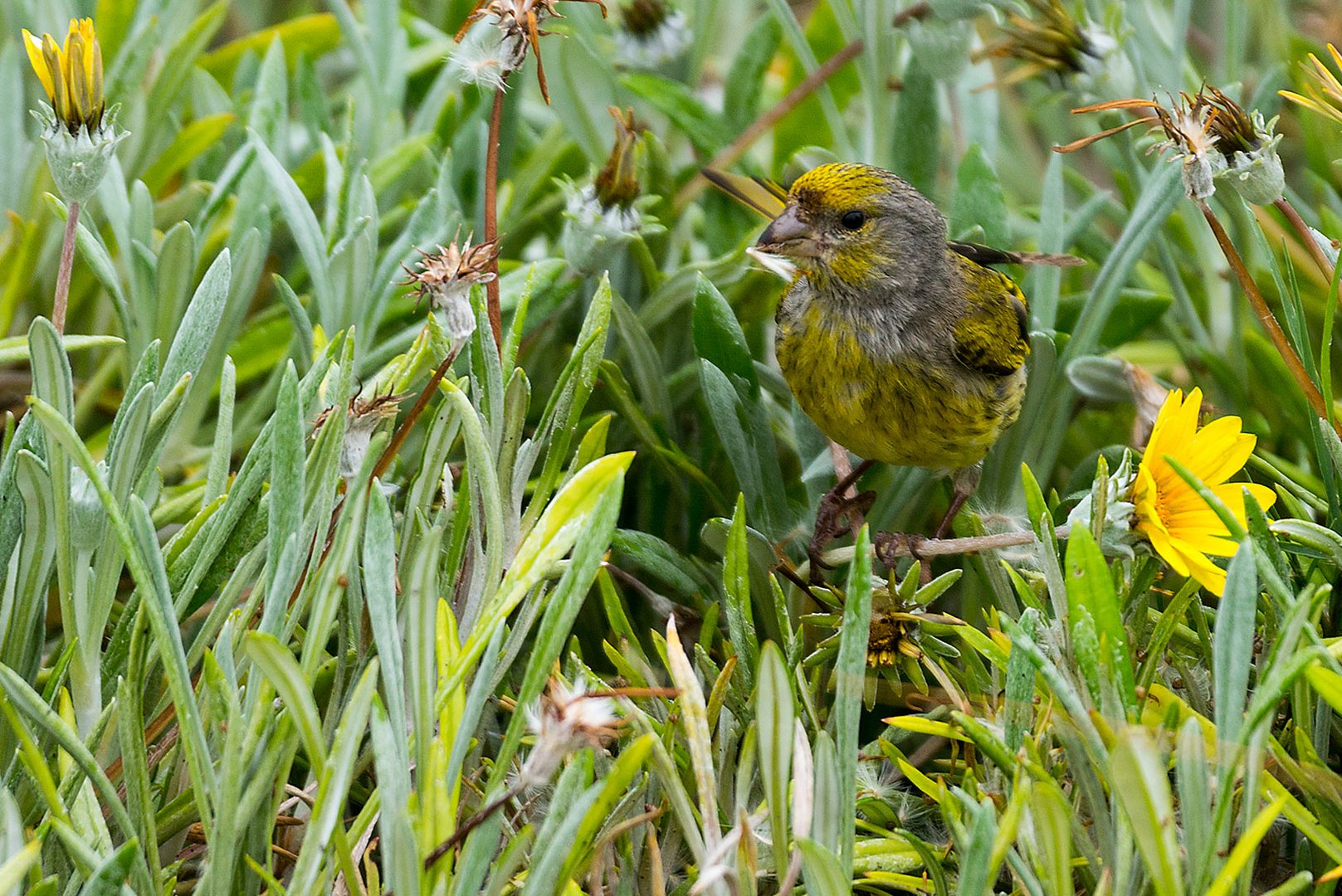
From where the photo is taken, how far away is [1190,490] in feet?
5.09

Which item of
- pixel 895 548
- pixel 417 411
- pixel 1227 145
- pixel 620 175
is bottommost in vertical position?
pixel 895 548

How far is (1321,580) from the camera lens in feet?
4.93

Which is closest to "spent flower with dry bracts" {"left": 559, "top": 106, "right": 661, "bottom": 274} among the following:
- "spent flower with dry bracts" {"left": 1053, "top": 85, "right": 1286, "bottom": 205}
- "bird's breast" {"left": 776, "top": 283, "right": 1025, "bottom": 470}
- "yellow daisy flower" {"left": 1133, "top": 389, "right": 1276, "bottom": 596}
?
"bird's breast" {"left": 776, "top": 283, "right": 1025, "bottom": 470}

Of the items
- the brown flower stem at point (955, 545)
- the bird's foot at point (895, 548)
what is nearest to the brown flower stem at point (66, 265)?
the brown flower stem at point (955, 545)

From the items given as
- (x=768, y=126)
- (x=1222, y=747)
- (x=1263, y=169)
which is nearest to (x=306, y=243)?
(x=768, y=126)

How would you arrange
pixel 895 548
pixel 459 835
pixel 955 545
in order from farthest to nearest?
pixel 895 548 → pixel 955 545 → pixel 459 835

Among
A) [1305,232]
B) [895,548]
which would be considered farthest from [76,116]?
[1305,232]

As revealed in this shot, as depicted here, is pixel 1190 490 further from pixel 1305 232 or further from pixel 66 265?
pixel 66 265

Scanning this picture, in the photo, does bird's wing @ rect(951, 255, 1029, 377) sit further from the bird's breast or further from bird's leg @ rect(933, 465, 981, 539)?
bird's leg @ rect(933, 465, 981, 539)

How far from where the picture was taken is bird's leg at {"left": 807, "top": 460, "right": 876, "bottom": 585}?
1.94 meters

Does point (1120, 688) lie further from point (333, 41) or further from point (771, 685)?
point (333, 41)

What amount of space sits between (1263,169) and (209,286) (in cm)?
120

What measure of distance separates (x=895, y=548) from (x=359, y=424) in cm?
85

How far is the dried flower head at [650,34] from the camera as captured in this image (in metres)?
2.60
